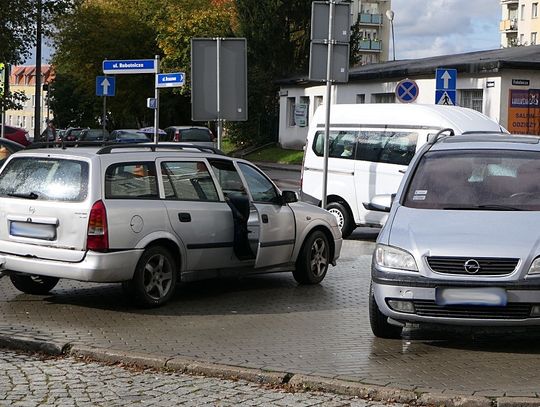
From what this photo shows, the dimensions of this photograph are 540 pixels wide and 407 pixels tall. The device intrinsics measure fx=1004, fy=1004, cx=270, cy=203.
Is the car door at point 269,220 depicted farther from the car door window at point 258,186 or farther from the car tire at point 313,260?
the car tire at point 313,260

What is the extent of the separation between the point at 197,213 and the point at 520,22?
11387cm

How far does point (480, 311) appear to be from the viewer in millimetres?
7855

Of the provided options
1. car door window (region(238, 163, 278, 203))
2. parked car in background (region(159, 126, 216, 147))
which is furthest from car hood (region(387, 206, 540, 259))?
parked car in background (region(159, 126, 216, 147))

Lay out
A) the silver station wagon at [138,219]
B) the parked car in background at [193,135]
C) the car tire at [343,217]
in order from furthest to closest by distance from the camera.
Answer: the parked car in background at [193,135], the car tire at [343,217], the silver station wagon at [138,219]

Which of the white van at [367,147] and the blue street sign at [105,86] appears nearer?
the white van at [367,147]

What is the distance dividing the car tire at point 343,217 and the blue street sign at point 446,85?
584cm

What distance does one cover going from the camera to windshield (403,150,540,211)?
28.9ft

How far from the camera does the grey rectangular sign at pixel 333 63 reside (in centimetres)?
1778

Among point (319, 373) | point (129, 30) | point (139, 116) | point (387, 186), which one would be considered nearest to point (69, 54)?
point (129, 30)

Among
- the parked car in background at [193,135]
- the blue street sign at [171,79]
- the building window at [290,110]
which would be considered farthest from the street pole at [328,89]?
the building window at [290,110]

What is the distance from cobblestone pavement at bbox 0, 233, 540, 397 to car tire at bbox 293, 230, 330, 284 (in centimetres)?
18

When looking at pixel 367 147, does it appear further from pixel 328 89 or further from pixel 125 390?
pixel 125 390

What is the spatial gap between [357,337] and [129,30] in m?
61.3

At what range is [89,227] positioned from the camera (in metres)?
9.62
